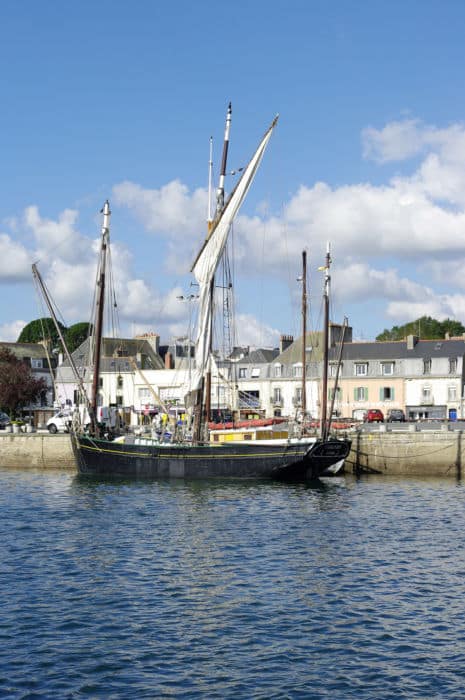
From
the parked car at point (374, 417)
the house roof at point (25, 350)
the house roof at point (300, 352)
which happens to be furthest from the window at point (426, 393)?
the house roof at point (25, 350)

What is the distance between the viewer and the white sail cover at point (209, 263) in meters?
57.1

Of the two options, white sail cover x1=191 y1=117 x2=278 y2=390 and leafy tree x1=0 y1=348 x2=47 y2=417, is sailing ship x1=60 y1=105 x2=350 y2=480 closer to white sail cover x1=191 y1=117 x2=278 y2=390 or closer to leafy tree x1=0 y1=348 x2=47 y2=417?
white sail cover x1=191 y1=117 x2=278 y2=390

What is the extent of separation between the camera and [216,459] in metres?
55.2

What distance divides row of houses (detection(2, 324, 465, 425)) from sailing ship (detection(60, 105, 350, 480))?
75.1 ft

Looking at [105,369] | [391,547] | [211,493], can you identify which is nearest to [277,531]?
[391,547]

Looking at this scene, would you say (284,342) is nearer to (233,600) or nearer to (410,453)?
(410,453)

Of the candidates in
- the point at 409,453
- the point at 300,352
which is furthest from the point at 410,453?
the point at 300,352

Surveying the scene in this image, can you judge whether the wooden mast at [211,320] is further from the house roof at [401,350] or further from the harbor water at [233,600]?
the house roof at [401,350]

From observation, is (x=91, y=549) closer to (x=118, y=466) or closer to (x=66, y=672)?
(x=66, y=672)

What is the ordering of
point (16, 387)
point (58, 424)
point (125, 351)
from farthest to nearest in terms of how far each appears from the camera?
point (125, 351)
point (16, 387)
point (58, 424)

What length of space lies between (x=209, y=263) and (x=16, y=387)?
49.9m

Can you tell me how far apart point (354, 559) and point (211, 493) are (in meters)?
19.1

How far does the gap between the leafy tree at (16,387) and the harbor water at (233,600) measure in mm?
60320

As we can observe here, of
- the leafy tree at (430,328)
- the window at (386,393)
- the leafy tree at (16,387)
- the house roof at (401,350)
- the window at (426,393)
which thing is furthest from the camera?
the leafy tree at (430,328)
